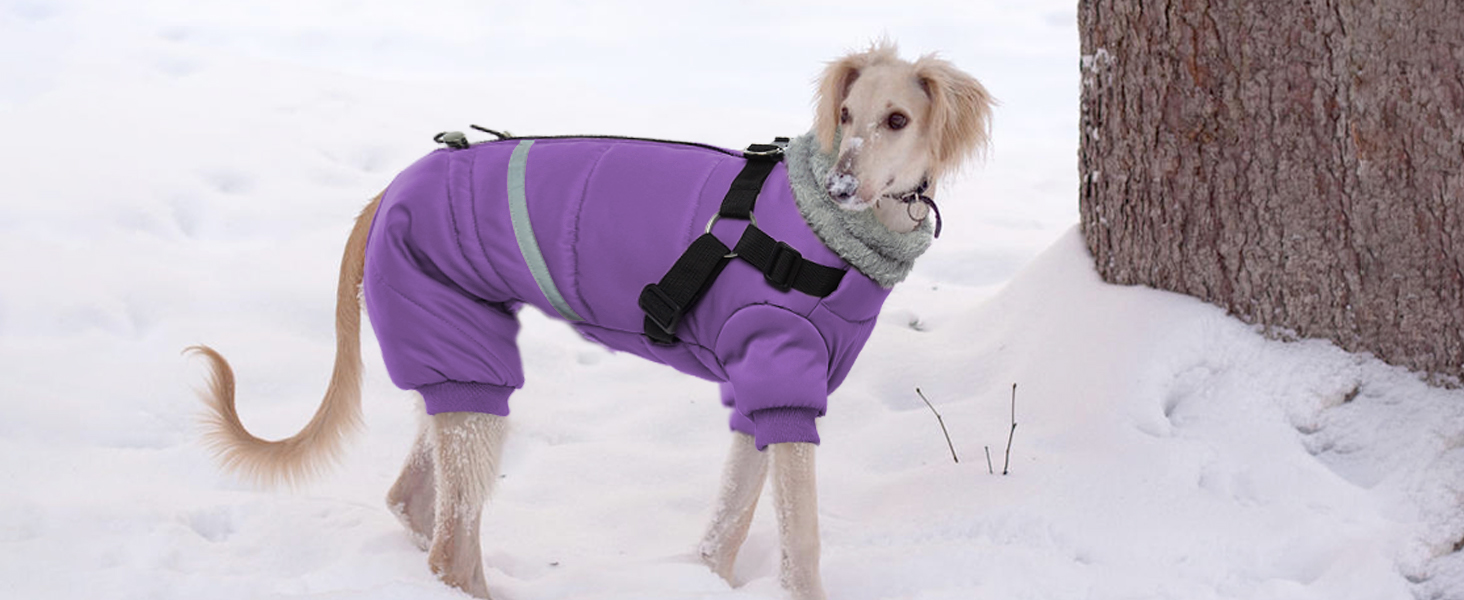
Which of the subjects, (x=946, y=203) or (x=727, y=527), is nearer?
(x=727, y=527)

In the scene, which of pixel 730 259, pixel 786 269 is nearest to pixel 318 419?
pixel 730 259

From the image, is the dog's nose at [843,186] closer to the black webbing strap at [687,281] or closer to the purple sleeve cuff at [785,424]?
the black webbing strap at [687,281]

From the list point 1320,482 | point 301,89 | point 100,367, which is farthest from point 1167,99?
point 301,89

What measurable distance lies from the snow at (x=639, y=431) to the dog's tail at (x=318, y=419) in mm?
159

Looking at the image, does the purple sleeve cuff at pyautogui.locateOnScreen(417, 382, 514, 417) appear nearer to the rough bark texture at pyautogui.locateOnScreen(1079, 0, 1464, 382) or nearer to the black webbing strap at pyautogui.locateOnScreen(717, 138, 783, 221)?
the black webbing strap at pyautogui.locateOnScreen(717, 138, 783, 221)

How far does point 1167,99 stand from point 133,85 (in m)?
5.03

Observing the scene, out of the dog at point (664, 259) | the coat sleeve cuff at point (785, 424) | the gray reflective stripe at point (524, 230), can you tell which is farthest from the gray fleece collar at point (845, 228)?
the gray reflective stripe at point (524, 230)

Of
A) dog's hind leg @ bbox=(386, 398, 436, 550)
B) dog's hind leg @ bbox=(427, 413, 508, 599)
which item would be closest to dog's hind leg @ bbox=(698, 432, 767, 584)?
dog's hind leg @ bbox=(427, 413, 508, 599)

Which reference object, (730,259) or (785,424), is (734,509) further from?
(730,259)

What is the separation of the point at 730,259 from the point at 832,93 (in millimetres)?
415

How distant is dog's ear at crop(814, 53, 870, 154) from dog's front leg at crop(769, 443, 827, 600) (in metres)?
0.65

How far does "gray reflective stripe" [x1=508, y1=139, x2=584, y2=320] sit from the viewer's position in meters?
2.51

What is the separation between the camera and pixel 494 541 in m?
2.97

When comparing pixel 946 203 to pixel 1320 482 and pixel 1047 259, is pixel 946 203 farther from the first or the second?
pixel 1320 482
